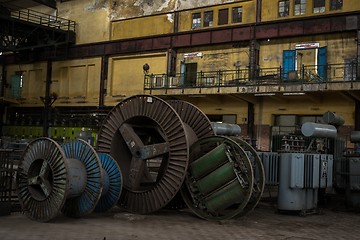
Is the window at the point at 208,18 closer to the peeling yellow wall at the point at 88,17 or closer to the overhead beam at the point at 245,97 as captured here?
the overhead beam at the point at 245,97

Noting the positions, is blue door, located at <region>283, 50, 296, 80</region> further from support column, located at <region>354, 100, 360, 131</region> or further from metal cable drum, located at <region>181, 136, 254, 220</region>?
metal cable drum, located at <region>181, 136, 254, 220</region>

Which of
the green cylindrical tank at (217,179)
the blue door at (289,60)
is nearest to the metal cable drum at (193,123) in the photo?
the green cylindrical tank at (217,179)

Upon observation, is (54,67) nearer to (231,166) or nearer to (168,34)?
(168,34)

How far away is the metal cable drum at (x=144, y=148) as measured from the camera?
9.70m

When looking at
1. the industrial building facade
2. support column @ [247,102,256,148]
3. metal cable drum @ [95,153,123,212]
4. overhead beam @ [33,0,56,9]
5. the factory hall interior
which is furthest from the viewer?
overhead beam @ [33,0,56,9]

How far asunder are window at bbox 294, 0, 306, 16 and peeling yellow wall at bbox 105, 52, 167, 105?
9308 millimetres

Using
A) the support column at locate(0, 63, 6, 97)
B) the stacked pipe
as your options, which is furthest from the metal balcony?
the stacked pipe

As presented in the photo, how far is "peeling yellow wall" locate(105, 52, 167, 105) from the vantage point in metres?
30.2

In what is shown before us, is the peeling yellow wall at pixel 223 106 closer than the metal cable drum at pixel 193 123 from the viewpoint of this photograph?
No

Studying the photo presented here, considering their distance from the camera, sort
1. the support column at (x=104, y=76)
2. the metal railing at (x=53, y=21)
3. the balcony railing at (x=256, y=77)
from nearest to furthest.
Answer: the balcony railing at (x=256, y=77), the support column at (x=104, y=76), the metal railing at (x=53, y=21)

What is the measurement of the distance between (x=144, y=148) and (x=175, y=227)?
238cm

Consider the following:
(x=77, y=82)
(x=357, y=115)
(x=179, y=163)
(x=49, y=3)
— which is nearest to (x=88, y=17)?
(x=49, y=3)

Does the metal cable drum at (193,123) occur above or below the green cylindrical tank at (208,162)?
above

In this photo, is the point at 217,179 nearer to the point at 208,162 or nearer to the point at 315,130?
the point at 208,162
